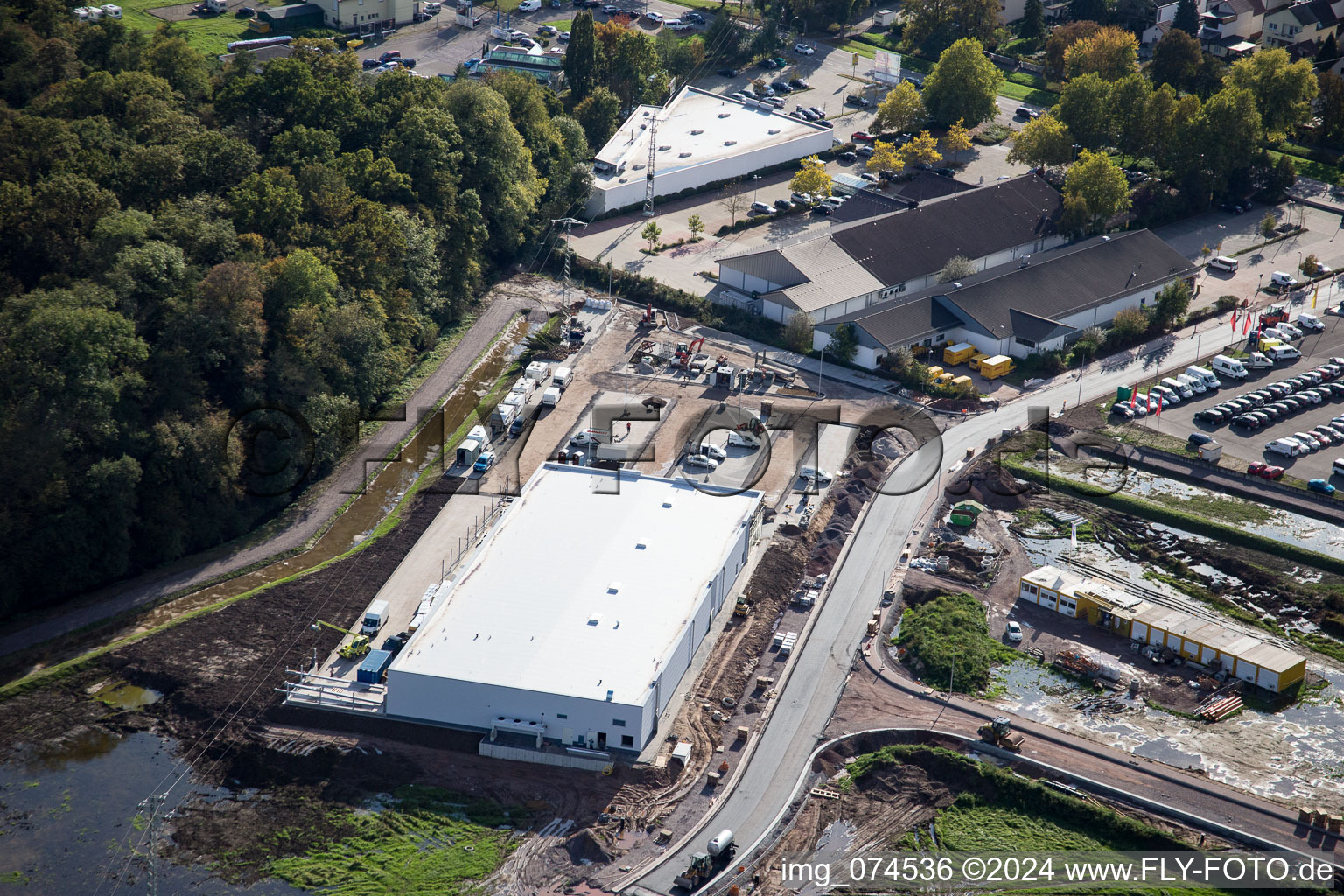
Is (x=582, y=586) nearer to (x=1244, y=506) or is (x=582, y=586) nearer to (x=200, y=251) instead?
(x=200, y=251)

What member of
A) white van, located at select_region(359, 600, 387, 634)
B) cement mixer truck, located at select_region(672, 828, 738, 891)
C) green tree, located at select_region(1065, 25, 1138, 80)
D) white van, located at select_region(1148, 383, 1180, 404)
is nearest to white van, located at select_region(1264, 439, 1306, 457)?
white van, located at select_region(1148, 383, 1180, 404)

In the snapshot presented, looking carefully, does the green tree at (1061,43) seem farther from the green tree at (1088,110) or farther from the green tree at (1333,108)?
the green tree at (1333,108)

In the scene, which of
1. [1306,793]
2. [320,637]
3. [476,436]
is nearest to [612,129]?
[476,436]

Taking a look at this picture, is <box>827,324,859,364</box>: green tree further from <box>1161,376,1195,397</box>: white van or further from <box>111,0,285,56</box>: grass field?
<box>111,0,285,56</box>: grass field

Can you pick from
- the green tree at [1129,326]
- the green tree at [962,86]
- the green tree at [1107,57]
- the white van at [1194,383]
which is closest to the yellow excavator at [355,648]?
the white van at [1194,383]

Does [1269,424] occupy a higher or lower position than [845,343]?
lower

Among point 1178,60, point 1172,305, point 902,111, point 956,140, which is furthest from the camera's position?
point 1178,60

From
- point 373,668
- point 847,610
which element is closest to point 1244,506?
point 847,610
